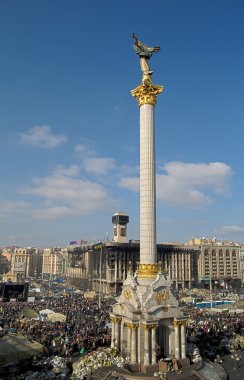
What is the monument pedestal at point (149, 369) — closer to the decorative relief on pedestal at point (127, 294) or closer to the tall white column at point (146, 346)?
the tall white column at point (146, 346)

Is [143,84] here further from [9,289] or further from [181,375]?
[9,289]

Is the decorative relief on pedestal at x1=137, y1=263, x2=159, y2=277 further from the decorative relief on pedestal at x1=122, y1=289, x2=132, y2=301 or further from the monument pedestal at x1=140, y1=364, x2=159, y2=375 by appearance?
the monument pedestal at x1=140, y1=364, x2=159, y2=375

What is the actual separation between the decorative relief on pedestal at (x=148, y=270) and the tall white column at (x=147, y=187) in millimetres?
→ 330

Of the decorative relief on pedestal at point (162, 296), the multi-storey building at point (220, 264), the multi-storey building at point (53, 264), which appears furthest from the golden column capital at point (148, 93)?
the multi-storey building at point (53, 264)

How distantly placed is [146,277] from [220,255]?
98361mm

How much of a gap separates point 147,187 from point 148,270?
6723mm

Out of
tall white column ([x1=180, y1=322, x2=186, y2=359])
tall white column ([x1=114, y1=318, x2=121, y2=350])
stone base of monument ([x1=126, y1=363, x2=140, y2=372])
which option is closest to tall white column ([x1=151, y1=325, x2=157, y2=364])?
stone base of monument ([x1=126, y1=363, x2=140, y2=372])

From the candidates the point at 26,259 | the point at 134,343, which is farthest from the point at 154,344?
the point at 26,259

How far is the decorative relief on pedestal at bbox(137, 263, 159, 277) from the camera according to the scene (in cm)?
2680

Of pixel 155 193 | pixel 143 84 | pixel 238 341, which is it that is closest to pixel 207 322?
pixel 238 341

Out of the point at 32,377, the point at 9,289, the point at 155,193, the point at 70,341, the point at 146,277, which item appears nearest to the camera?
the point at 32,377

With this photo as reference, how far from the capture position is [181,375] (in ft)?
73.1

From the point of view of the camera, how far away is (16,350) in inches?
916

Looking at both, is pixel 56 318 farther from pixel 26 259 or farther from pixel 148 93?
pixel 26 259
